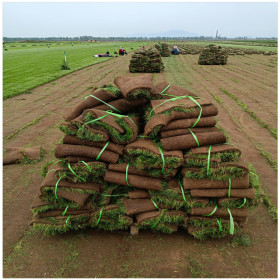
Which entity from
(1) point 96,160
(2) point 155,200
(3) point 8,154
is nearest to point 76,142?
(1) point 96,160

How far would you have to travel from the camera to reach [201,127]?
4.55 metres

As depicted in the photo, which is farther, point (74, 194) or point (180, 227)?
point (180, 227)

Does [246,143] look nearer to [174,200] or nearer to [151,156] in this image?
[174,200]

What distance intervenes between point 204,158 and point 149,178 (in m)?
1.10

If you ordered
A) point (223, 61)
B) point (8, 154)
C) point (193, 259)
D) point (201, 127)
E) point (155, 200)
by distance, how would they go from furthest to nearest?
point (223, 61) < point (8, 154) < point (201, 127) < point (155, 200) < point (193, 259)

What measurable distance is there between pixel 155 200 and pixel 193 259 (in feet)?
3.98

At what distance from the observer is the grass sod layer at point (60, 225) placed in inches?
166

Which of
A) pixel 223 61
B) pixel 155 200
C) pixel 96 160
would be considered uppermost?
pixel 223 61

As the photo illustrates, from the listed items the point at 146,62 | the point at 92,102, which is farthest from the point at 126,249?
the point at 146,62

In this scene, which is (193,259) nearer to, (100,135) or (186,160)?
(186,160)

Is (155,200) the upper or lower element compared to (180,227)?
upper

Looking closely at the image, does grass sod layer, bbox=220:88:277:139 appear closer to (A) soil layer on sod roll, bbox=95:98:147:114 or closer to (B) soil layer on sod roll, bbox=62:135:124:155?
(A) soil layer on sod roll, bbox=95:98:147:114

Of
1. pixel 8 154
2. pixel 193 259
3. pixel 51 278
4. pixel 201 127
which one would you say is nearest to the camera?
pixel 51 278

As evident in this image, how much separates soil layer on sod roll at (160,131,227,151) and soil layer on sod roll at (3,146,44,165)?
495cm
